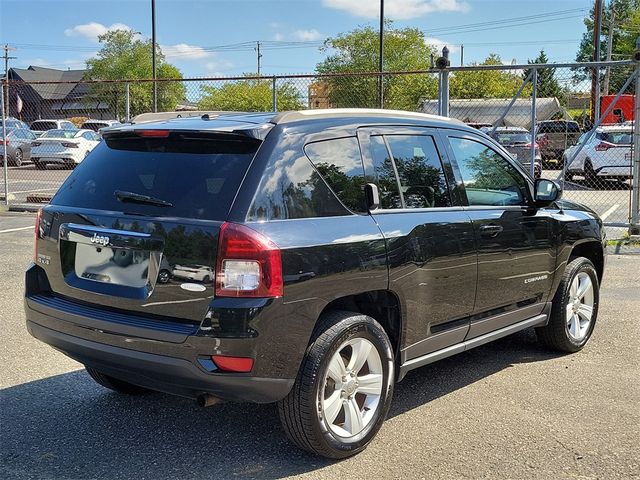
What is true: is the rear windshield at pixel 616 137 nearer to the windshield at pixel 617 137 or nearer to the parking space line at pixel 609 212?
the windshield at pixel 617 137

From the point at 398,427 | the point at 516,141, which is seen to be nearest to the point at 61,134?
the point at 516,141

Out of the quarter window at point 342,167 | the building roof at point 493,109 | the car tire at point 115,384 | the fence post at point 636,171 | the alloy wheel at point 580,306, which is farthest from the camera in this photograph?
the building roof at point 493,109

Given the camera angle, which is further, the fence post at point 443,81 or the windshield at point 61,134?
the windshield at point 61,134

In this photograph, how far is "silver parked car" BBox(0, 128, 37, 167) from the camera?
25.6 metres

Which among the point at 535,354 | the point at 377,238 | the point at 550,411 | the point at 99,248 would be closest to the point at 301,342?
the point at 377,238

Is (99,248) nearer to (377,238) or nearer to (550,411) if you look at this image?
(377,238)

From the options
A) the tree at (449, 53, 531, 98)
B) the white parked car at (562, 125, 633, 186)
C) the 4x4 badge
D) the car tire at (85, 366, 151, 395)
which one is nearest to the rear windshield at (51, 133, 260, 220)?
the 4x4 badge

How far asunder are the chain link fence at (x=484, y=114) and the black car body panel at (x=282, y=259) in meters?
6.45

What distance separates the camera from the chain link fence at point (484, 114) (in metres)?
10.5

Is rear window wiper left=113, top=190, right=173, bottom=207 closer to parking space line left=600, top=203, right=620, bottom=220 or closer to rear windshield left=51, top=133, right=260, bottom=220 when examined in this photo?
rear windshield left=51, top=133, right=260, bottom=220

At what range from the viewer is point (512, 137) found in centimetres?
2109

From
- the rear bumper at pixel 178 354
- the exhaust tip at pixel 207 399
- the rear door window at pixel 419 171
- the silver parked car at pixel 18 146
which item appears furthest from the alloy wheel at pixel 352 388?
the silver parked car at pixel 18 146

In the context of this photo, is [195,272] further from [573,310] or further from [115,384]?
[573,310]

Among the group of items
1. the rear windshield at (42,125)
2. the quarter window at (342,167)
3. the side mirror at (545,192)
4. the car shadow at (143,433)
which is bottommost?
the car shadow at (143,433)
